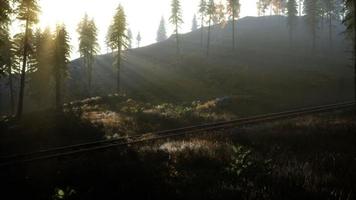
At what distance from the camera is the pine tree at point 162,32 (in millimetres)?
144500

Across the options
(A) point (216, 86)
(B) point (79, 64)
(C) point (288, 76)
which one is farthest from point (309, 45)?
(B) point (79, 64)

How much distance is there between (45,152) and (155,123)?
35.6 feet

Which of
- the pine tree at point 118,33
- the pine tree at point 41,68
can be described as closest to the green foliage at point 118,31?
the pine tree at point 118,33

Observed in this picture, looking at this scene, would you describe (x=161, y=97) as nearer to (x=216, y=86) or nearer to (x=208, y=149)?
(x=216, y=86)

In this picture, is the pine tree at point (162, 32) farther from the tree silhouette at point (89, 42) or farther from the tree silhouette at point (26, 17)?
the tree silhouette at point (26, 17)

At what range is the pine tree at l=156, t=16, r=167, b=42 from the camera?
474ft

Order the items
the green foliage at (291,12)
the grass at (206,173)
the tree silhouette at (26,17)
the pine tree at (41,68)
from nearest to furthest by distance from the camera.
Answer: the grass at (206,173) → the tree silhouette at (26,17) → the pine tree at (41,68) → the green foliage at (291,12)

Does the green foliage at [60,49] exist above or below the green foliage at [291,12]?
below

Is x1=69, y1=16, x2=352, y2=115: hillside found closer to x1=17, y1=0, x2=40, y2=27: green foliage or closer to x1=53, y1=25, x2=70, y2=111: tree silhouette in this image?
x1=53, y1=25, x2=70, y2=111: tree silhouette

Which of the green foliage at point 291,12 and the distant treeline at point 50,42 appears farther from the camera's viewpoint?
the green foliage at point 291,12

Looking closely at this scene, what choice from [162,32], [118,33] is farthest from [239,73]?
[162,32]

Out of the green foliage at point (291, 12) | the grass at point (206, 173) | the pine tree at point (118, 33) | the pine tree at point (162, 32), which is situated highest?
the pine tree at point (162, 32)

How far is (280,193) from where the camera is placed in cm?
654

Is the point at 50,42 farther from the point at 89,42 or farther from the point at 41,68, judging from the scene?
the point at 89,42
